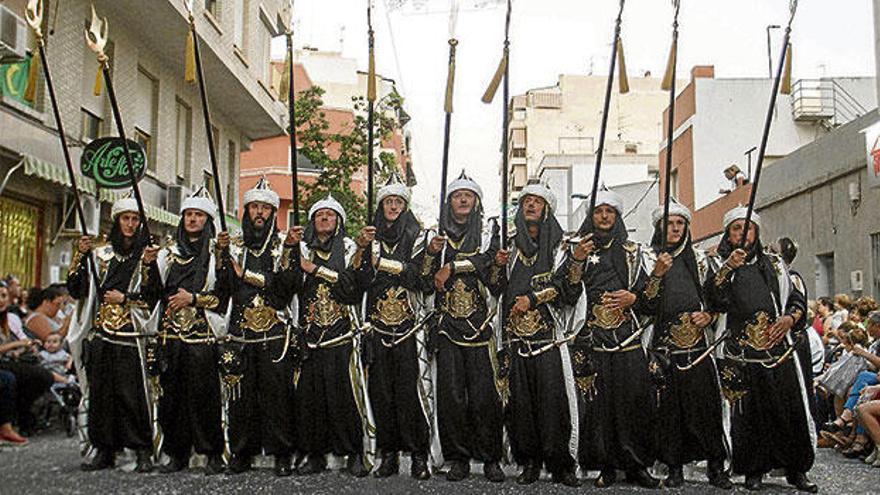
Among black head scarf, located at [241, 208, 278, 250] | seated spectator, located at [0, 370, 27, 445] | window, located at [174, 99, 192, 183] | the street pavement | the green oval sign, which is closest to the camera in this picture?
the street pavement

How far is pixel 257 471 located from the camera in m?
6.39

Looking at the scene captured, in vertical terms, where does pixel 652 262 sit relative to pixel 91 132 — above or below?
below

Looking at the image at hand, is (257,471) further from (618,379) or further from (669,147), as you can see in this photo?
(669,147)

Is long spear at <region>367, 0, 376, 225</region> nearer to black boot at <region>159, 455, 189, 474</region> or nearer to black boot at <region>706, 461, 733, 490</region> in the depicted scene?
black boot at <region>159, 455, 189, 474</region>

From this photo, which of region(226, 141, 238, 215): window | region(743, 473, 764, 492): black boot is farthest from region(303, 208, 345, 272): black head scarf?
region(226, 141, 238, 215): window

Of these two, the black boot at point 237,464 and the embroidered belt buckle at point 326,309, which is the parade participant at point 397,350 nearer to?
the embroidered belt buckle at point 326,309

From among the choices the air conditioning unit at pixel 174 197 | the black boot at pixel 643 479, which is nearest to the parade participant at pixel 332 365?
the black boot at pixel 643 479

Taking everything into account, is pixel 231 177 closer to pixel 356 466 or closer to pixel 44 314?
pixel 44 314

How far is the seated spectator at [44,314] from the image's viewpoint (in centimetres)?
932

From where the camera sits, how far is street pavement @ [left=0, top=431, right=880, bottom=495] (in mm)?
5676

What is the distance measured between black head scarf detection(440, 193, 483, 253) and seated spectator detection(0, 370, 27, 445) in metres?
4.51

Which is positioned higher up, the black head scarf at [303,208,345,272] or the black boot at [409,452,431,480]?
the black head scarf at [303,208,345,272]

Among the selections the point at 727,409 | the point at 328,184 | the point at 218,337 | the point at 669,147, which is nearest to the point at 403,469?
the point at 218,337

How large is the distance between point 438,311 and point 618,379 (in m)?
1.28
